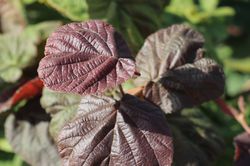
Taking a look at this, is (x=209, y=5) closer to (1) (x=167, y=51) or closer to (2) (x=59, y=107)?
(1) (x=167, y=51)

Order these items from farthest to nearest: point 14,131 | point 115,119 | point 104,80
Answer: point 14,131
point 115,119
point 104,80

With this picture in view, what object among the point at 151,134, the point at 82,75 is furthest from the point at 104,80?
the point at 151,134

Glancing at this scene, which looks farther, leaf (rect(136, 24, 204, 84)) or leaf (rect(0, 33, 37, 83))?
leaf (rect(0, 33, 37, 83))

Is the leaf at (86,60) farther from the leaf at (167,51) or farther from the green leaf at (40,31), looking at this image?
the green leaf at (40,31)

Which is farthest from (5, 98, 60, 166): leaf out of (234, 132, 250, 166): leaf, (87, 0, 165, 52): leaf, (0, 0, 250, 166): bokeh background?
(234, 132, 250, 166): leaf

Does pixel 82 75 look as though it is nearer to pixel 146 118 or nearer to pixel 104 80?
pixel 104 80

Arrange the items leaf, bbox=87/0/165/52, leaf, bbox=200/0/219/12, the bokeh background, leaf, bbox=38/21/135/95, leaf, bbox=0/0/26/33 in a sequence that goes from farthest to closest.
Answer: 1. leaf, bbox=200/0/219/12
2. leaf, bbox=0/0/26/33
3. leaf, bbox=87/0/165/52
4. the bokeh background
5. leaf, bbox=38/21/135/95

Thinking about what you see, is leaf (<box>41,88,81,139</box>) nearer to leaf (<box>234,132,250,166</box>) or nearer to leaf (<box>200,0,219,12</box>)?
leaf (<box>234,132,250,166</box>)

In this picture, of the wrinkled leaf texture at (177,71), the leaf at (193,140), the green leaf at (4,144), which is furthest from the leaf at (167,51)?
the green leaf at (4,144)
